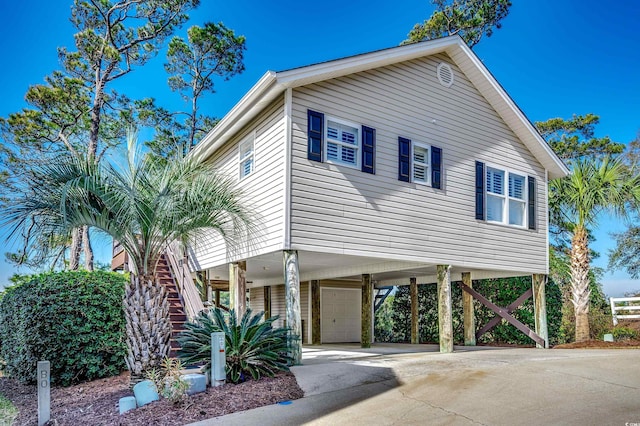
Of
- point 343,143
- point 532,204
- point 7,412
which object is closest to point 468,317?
point 532,204

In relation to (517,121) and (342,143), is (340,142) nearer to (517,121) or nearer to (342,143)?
(342,143)

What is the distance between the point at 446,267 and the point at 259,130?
5799 mm

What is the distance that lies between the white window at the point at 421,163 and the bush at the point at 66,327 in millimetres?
7259

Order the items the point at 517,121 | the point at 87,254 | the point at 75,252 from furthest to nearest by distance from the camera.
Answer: the point at 87,254 → the point at 75,252 → the point at 517,121

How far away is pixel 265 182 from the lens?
434 inches

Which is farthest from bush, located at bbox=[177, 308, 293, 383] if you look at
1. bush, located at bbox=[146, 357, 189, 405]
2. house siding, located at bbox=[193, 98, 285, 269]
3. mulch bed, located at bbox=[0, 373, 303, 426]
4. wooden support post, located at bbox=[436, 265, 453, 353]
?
wooden support post, located at bbox=[436, 265, 453, 353]

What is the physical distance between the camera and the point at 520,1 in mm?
26000

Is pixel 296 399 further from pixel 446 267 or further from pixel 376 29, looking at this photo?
pixel 376 29

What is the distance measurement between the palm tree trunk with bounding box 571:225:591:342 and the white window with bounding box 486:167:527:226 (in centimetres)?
286

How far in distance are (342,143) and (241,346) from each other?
4.88 meters

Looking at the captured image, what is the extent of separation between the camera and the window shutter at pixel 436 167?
12516 millimetres

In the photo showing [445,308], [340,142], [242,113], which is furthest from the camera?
[445,308]

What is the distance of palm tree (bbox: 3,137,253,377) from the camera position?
25.5ft

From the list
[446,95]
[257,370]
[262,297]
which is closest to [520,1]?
[446,95]
